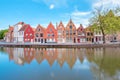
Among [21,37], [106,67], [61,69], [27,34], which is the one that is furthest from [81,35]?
[61,69]

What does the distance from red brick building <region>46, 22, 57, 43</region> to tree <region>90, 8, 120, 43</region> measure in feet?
56.3

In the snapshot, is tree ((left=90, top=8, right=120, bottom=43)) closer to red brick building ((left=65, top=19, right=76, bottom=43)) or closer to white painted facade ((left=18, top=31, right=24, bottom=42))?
red brick building ((left=65, top=19, right=76, bottom=43))

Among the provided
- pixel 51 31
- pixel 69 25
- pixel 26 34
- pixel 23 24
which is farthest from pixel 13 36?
pixel 69 25

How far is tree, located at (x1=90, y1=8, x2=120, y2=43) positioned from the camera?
1871 inches

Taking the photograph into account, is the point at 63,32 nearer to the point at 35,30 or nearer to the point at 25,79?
the point at 35,30

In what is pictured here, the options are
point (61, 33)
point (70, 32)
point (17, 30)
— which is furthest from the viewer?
point (17, 30)

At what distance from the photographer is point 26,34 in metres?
68.0

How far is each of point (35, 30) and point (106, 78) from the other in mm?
55415

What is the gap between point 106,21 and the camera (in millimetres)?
47438

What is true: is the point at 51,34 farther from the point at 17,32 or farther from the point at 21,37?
the point at 17,32

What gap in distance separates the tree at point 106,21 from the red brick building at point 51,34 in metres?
17.1

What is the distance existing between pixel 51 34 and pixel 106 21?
72.4 feet

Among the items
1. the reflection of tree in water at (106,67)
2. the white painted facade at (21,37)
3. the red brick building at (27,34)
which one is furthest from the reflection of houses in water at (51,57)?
the white painted facade at (21,37)

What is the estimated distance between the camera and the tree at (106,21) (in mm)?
47531
